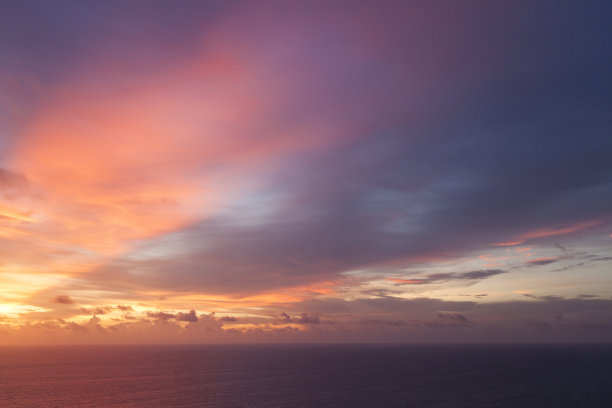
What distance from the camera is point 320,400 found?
109 meters

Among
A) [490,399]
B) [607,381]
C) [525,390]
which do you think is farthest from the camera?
[607,381]

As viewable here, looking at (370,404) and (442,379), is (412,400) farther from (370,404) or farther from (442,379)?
(442,379)

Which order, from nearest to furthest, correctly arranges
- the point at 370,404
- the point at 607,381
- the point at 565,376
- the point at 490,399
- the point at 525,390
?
the point at 370,404 < the point at 490,399 < the point at 525,390 < the point at 607,381 < the point at 565,376

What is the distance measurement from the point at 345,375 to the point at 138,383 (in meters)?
88.5

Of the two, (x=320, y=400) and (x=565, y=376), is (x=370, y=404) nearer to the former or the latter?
(x=320, y=400)

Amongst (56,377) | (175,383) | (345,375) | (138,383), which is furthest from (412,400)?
(56,377)

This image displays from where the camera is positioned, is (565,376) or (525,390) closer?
(525,390)

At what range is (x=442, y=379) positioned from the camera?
5915 inches

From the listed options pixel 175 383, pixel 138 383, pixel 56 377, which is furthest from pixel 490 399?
pixel 56 377

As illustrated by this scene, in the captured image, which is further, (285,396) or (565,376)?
(565,376)

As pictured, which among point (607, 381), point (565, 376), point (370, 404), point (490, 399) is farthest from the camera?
point (565, 376)

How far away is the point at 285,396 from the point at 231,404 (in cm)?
1900

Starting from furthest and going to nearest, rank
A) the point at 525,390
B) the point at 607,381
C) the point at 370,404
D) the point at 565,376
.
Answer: the point at 565,376, the point at 607,381, the point at 525,390, the point at 370,404

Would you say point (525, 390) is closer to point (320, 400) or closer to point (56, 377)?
point (320, 400)
